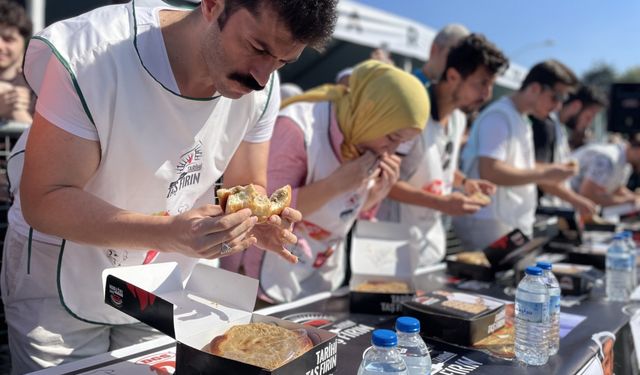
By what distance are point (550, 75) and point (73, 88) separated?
2891 millimetres

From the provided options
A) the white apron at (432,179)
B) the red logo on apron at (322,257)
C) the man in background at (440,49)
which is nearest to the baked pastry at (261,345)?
the red logo on apron at (322,257)

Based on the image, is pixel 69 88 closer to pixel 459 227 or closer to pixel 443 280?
pixel 443 280

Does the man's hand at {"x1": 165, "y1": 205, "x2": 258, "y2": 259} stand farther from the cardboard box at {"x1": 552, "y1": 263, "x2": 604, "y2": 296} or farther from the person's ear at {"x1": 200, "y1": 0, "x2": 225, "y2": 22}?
the cardboard box at {"x1": 552, "y1": 263, "x2": 604, "y2": 296}

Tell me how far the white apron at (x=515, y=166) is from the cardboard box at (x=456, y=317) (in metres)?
1.59

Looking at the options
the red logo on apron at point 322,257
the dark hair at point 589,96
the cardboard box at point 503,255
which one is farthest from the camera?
the dark hair at point 589,96

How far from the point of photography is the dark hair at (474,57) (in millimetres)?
2645

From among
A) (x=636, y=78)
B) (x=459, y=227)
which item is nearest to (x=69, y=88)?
(x=459, y=227)

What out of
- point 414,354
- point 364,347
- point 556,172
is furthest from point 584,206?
point 414,354

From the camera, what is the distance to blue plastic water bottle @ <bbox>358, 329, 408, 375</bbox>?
3.36ft

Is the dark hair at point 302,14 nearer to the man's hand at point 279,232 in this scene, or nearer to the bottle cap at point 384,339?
the man's hand at point 279,232

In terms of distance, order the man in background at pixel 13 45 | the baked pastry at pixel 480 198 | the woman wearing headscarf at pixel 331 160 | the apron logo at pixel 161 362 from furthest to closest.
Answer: the baked pastry at pixel 480 198 < the man in background at pixel 13 45 < the woman wearing headscarf at pixel 331 160 < the apron logo at pixel 161 362

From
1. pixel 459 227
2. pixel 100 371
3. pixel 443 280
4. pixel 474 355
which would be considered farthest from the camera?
pixel 459 227

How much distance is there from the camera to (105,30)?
1215 mm

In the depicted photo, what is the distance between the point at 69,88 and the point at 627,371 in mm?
1825
